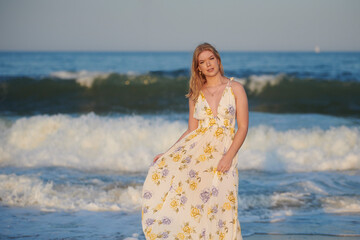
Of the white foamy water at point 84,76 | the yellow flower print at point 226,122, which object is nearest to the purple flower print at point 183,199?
the yellow flower print at point 226,122

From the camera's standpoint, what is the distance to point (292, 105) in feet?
45.3

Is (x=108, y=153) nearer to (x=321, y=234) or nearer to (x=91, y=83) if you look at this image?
(x=321, y=234)

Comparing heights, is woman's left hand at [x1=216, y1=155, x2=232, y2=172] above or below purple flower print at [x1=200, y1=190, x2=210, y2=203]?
above

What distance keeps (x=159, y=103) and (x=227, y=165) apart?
1107cm

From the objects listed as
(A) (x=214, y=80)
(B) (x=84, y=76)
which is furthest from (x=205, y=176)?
(B) (x=84, y=76)

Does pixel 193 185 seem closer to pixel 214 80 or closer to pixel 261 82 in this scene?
pixel 214 80

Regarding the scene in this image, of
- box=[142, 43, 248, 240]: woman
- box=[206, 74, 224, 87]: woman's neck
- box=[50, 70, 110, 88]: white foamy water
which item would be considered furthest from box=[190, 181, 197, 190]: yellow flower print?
box=[50, 70, 110, 88]: white foamy water

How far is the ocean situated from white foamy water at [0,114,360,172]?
2cm

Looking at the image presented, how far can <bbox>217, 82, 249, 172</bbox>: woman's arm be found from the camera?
10.1ft

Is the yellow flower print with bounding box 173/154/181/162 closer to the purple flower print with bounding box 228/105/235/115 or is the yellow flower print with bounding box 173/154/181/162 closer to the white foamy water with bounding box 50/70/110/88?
the purple flower print with bounding box 228/105/235/115

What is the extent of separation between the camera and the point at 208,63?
3189 millimetres

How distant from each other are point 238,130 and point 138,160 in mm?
4947

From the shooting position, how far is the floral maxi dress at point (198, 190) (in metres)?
3.08

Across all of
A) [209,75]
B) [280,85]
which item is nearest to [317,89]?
[280,85]
